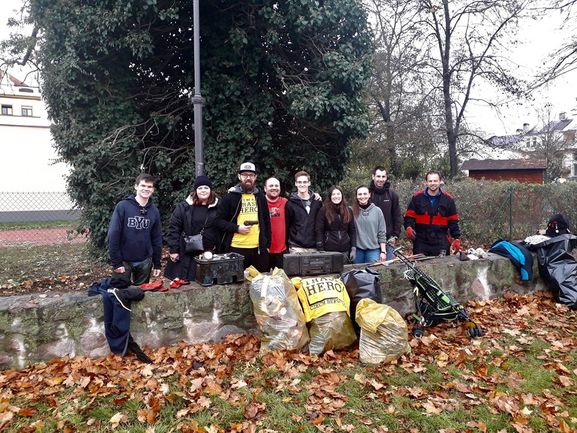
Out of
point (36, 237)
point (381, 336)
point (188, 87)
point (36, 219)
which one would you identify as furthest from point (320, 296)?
point (36, 219)

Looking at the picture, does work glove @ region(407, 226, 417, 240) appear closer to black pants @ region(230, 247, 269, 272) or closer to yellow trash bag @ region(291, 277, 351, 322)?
yellow trash bag @ region(291, 277, 351, 322)

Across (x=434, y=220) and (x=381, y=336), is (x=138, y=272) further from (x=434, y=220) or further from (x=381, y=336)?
(x=434, y=220)

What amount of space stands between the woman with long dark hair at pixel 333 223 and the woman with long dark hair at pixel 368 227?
255 mm

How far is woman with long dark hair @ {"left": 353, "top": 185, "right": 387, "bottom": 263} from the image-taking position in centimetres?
524

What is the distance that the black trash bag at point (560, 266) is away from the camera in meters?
5.55

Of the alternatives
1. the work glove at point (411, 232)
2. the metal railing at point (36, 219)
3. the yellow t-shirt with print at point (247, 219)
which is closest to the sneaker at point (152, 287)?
the yellow t-shirt with print at point (247, 219)

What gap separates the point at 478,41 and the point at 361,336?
55.7 ft

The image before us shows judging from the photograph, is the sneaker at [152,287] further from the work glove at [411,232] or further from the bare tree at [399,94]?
the bare tree at [399,94]

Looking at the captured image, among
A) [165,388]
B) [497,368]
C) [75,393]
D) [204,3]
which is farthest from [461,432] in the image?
[204,3]

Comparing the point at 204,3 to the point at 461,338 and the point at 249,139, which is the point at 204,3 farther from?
the point at 461,338

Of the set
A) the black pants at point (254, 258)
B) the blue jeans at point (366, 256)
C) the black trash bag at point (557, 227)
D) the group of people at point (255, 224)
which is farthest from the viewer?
the black trash bag at point (557, 227)

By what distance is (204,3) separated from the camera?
24.6 feet

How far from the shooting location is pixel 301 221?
16.7ft

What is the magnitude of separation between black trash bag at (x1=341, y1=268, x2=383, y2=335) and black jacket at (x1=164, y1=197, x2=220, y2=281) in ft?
5.26
